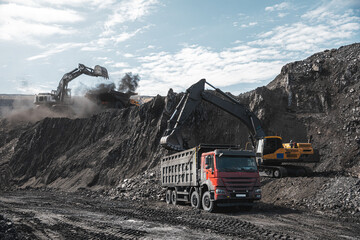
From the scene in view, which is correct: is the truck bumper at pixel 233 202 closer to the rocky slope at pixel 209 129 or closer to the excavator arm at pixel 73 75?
the rocky slope at pixel 209 129

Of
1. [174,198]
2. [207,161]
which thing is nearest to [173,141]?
[174,198]

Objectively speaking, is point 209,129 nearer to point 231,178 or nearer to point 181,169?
point 181,169

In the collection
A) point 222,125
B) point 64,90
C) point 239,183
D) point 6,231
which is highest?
point 64,90

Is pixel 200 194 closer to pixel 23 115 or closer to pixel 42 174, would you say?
pixel 42 174

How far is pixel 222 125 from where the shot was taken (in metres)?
32.4

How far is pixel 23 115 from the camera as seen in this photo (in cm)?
4944

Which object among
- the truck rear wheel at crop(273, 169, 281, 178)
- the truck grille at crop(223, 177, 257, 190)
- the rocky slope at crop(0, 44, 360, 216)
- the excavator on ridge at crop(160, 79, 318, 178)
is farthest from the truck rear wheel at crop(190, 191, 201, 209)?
the rocky slope at crop(0, 44, 360, 216)

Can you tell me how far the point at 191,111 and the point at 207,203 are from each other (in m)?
8.74

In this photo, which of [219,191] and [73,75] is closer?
[219,191]

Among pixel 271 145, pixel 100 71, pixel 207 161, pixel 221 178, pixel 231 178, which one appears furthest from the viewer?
pixel 100 71

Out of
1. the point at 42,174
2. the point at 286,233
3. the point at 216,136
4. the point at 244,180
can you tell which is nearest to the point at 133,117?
the point at 216,136

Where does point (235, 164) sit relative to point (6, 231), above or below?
above

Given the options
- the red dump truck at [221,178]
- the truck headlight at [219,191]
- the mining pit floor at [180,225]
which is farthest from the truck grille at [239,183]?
the mining pit floor at [180,225]

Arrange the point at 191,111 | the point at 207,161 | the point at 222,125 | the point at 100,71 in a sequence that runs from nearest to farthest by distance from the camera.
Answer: the point at 207,161
the point at 191,111
the point at 222,125
the point at 100,71
